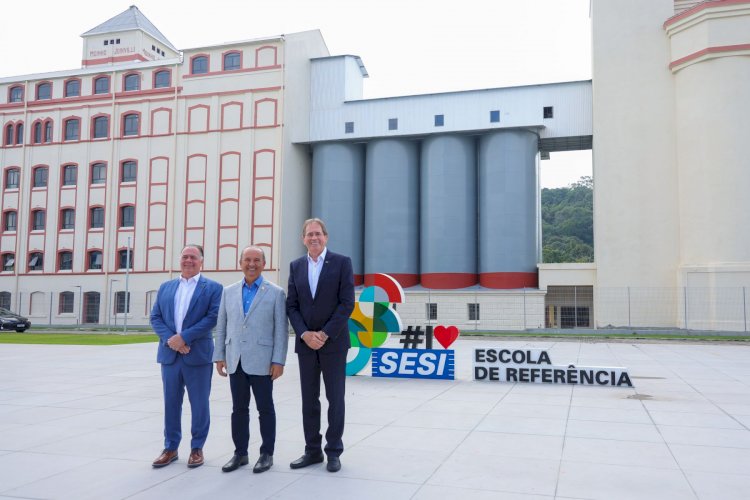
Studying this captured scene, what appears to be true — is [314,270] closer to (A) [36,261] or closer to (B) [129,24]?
(A) [36,261]

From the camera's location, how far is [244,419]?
18.5ft

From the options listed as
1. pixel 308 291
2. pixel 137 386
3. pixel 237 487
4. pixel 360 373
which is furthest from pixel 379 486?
pixel 360 373

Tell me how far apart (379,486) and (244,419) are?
4.69ft

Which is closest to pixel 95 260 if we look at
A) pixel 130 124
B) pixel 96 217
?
pixel 96 217

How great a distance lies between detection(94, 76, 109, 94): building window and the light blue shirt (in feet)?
156

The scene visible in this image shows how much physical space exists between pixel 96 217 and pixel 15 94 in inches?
523

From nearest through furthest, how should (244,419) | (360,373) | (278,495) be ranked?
1. (278,495)
2. (244,419)
3. (360,373)

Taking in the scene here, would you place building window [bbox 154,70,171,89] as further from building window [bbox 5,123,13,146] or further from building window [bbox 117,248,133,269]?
building window [bbox 5,123,13,146]

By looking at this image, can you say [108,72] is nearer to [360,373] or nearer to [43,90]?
[43,90]

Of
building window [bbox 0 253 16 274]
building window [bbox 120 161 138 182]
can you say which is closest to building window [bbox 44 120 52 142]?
building window [bbox 120 161 138 182]

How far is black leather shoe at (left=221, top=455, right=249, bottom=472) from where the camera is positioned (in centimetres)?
549

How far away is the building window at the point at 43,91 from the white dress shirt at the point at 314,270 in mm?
51220

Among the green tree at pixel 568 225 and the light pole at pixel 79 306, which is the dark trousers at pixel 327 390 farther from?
the green tree at pixel 568 225

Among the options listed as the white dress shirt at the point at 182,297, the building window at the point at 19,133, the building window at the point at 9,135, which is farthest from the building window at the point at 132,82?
the white dress shirt at the point at 182,297
